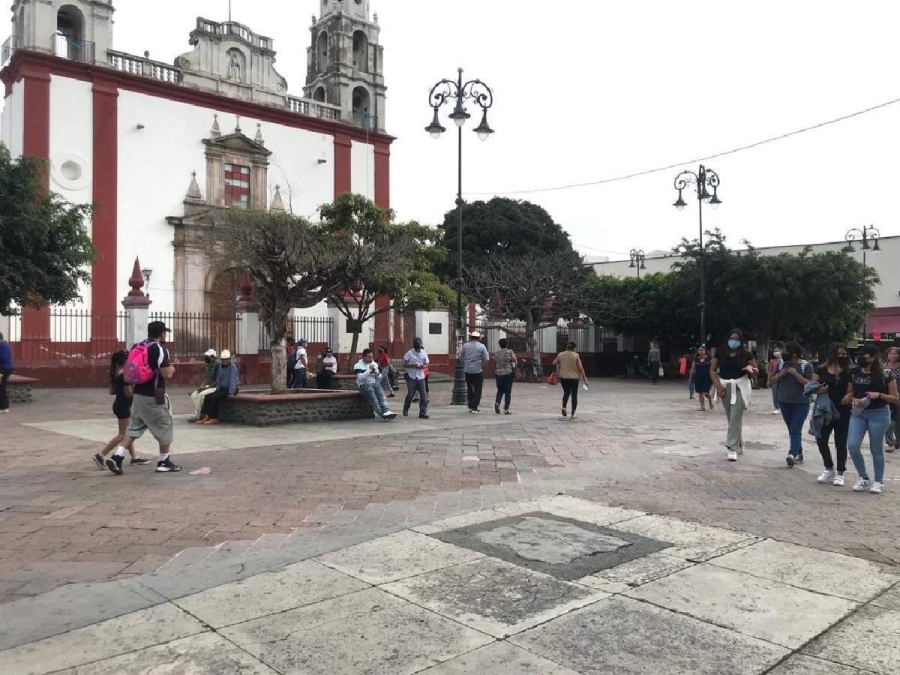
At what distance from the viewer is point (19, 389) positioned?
15.4 meters

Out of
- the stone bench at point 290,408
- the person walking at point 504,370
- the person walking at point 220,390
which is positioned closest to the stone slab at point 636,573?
the stone bench at point 290,408

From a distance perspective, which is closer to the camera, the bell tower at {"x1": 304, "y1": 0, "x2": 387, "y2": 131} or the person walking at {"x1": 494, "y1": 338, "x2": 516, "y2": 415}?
the person walking at {"x1": 494, "y1": 338, "x2": 516, "y2": 415}

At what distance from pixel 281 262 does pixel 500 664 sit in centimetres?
1006

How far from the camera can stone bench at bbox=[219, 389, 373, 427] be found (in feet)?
38.6

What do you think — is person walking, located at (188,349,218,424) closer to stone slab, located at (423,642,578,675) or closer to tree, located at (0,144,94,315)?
tree, located at (0,144,94,315)

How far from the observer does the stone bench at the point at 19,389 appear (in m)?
15.1

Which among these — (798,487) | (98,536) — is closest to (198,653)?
(98,536)

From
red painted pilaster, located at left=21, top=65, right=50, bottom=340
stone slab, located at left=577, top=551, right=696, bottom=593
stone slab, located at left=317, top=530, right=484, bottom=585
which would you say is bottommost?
stone slab, located at left=577, top=551, right=696, bottom=593

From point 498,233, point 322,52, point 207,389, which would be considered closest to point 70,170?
point 322,52

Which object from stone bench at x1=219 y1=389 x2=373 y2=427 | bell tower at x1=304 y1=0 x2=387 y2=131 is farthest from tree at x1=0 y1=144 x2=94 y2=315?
bell tower at x1=304 y1=0 x2=387 y2=131

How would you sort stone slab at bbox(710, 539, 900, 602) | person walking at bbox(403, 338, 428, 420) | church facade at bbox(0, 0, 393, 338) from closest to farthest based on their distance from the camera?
stone slab at bbox(710, 539, 900, 602), person walking at bbox(403, 338, 428, 420), church facade at bbox(0, 0, 393, 338)

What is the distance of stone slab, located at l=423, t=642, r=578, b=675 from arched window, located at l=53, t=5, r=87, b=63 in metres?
27.5

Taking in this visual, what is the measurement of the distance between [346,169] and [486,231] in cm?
1123

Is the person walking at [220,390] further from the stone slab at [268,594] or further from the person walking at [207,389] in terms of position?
the stone slab at [268,594]
